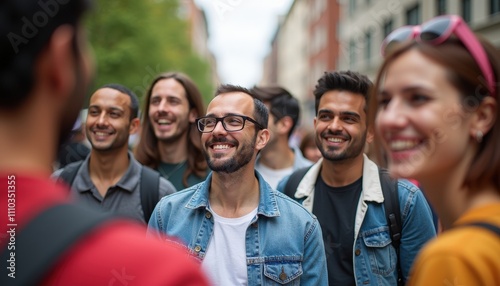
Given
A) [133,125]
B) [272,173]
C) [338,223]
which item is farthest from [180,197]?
[272,173]

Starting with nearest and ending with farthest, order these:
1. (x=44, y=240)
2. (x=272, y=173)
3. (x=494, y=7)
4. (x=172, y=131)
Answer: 1. (x=44, y=240)
2. (x=172, y=131)
3. (x=272, y=173)
4. (x=494, y=7)

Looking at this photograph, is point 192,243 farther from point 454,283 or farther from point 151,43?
point 151,43

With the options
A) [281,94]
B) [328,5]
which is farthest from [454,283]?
[328,5]

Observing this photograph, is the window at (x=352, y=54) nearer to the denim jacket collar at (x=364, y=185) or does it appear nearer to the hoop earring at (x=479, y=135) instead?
the denim jacket collar at (x=364, y=185)

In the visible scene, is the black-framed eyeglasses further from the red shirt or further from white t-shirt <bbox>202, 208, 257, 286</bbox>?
the red shirt

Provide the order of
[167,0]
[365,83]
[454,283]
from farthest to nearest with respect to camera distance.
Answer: [167,0]
[365,83]
[454,283]

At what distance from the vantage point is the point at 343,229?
12.1 ft

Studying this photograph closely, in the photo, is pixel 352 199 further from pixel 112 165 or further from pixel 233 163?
pixel 112 165

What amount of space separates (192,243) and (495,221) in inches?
77.2

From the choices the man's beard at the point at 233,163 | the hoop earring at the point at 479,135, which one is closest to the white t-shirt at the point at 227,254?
the man's beard at the point at 233,163

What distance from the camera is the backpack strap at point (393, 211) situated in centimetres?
353

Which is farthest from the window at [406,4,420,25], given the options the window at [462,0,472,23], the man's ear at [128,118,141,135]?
the man's ear at [128,118,141,135]
